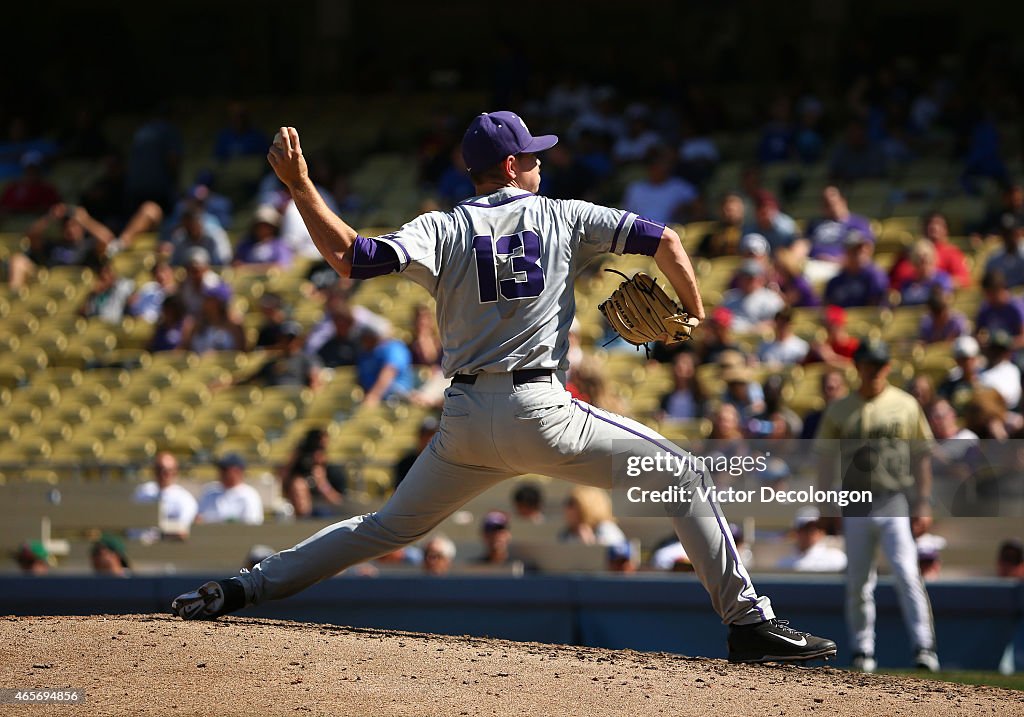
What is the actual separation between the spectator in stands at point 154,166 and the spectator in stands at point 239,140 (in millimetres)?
941

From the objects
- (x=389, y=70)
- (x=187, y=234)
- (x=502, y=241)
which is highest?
(x=389, y=70)

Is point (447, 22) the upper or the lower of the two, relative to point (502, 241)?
upper

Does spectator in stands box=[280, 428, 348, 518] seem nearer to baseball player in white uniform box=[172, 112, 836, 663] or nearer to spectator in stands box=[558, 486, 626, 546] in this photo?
spectator in stands box=[558, 486, 626, 546]

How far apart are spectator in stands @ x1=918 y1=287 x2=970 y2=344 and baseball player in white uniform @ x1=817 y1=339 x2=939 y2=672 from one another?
2.50 metres

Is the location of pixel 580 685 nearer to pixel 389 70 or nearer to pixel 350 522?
pixel 350 522

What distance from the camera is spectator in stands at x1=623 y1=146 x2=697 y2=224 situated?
12.5 meters

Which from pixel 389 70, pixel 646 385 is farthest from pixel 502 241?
pixel 389 70

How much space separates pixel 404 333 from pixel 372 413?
3.75 feet

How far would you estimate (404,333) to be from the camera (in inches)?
457

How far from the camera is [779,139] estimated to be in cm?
1356

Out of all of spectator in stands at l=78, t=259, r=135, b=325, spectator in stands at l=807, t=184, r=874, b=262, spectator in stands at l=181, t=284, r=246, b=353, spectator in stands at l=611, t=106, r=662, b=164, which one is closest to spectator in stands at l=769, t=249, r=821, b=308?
spectator in stands at l=807, t=184, r=874, b=262

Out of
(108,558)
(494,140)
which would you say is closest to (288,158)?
(494,140)

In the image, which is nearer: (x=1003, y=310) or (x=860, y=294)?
(x=1003, y=310)

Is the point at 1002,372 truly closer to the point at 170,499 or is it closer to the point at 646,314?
the point at 646,314
